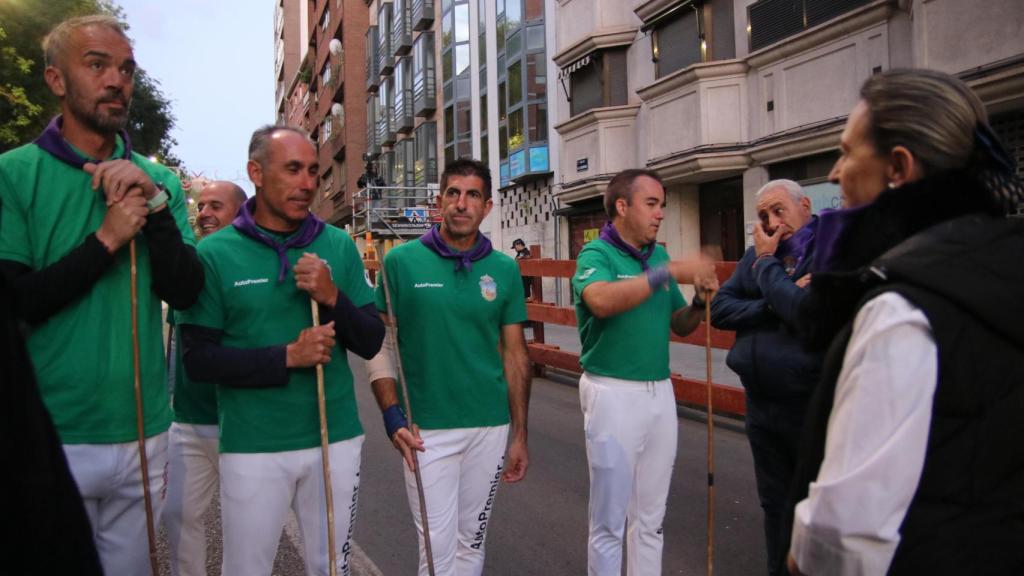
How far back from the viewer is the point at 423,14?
104 feet

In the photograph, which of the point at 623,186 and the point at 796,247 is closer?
the point at 796,247

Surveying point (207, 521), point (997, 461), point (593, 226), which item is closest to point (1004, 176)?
point (997, 461)

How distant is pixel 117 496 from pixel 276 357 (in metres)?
0.63

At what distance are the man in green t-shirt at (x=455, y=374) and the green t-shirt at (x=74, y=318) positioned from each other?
110cm

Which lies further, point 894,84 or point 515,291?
point 515,291

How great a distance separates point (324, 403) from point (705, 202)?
1484cm

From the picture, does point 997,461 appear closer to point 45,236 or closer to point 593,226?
point 45,236

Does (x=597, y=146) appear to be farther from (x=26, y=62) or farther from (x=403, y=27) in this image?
(x=403, y=27)

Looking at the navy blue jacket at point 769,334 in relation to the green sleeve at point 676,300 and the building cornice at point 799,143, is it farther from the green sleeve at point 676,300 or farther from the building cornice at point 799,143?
the building cornice at point 799,143

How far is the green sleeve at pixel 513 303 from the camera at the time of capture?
3.53 m

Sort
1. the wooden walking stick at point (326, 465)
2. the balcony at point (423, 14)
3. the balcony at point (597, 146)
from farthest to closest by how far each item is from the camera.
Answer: the balcony at point (423, 14)
the balcony at point (597, 146)
the wooden walking stick at point (326, 465)

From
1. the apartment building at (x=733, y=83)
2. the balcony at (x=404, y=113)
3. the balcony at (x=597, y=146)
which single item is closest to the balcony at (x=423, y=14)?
the balcony at (x=404, y=113)

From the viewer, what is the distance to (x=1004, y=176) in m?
1.58

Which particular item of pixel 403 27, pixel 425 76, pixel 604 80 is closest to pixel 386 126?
pixel 403 27
